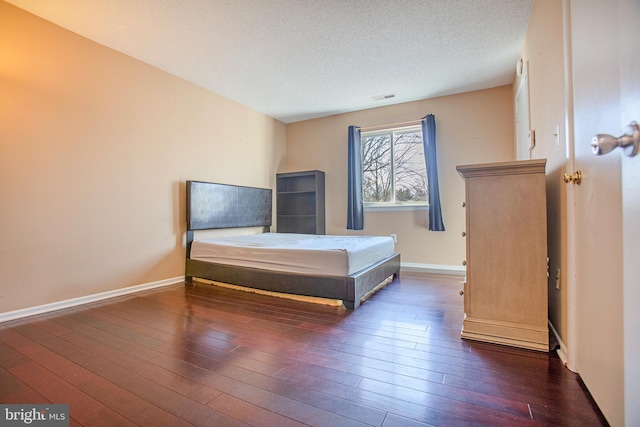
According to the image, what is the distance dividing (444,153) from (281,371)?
3.93 meters

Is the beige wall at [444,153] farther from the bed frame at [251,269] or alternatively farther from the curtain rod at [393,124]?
the bed frame at [251,269]

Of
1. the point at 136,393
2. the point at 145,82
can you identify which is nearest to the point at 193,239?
the point at 145,82

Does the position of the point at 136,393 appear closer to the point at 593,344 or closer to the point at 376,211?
the point at 593,344

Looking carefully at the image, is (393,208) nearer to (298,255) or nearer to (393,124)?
(393,124)

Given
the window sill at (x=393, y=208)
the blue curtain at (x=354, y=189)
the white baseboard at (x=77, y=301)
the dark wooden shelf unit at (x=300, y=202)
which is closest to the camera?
the white baseboard at (x=77, y=301)

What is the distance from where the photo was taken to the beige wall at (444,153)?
413cm

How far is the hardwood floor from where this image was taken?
1214 mm

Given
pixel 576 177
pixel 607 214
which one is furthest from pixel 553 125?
pixel 607 214

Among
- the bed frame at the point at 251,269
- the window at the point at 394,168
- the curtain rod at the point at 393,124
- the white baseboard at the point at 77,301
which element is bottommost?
the white baseboard at the point at 77,301

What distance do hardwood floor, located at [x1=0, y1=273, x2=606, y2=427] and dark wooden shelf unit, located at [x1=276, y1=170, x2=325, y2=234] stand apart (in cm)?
284

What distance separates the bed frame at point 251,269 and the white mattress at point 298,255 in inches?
2.6

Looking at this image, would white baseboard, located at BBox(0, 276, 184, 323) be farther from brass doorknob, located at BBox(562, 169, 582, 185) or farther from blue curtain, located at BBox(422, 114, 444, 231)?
brass doorknob, located at BBox(562, 169, 582, 185)

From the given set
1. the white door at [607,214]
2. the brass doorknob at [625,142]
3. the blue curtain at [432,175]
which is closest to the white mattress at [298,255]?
the blue curtain at [432,175]

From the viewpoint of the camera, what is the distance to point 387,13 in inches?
101
